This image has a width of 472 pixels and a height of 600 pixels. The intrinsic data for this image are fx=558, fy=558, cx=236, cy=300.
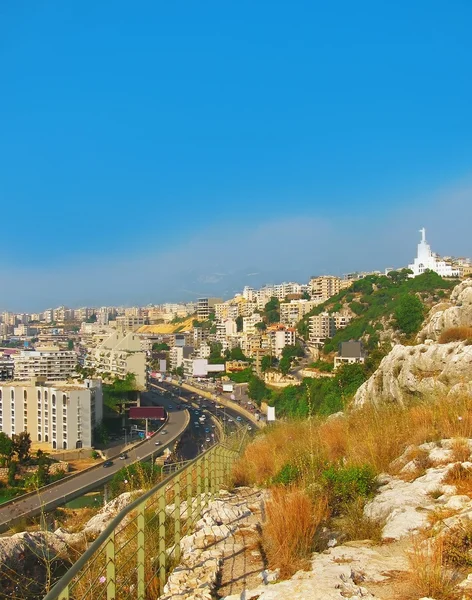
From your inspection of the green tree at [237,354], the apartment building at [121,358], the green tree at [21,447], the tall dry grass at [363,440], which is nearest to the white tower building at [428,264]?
the green tree at [237,354]

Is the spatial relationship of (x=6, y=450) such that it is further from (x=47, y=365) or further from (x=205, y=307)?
(x=205, y=307)

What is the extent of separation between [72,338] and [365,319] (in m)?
82.6

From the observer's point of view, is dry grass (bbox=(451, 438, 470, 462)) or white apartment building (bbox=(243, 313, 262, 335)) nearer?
dry grass (bbox=(451, 438, 470, 462))

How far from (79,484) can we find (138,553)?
75.6 ft

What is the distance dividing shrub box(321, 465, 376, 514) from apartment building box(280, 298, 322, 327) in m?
70.7

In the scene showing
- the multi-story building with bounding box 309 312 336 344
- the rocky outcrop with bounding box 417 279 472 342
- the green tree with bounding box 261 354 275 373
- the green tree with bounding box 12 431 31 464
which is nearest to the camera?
the rocky outcrop with bounding box 417 279 472 342

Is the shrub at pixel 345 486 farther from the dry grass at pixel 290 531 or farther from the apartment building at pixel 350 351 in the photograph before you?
the apartment building at pixel 350 351

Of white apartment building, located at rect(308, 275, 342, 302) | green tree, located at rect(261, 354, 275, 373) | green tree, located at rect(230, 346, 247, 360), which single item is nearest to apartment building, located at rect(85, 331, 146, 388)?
green tree, located at rect(261, 354, 275, 373)

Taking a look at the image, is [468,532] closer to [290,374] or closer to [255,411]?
[255,411]

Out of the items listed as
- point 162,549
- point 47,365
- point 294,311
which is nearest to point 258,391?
point 47,365

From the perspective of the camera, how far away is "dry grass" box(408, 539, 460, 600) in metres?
1.93

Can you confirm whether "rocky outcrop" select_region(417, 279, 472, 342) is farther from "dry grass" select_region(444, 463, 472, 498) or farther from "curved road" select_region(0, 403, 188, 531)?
"dry grass" select_region(444, 463, 472, 498)

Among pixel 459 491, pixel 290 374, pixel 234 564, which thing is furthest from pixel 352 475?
pixel 290 374

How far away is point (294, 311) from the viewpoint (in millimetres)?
77375
